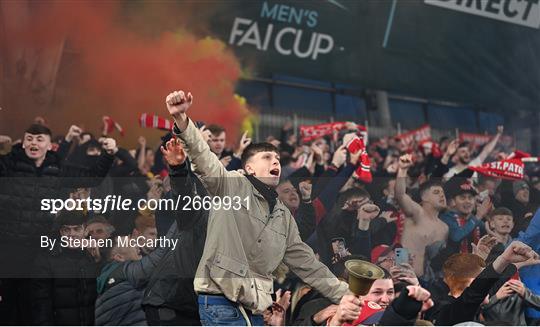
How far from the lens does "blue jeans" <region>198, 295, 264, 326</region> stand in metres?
5.54

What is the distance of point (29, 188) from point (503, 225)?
3.40 metres

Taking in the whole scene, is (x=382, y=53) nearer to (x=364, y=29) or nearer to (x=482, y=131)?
(x=364, y=29)

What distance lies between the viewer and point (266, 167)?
598 centimetres

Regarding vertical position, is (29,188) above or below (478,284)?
above

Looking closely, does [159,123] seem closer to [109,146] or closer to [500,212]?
[109,146]

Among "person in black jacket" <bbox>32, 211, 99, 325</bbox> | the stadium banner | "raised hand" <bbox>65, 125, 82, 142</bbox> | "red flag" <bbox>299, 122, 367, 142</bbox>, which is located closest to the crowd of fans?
"person in black jacket" <bbox>32, 211, 99, 325</bbox>

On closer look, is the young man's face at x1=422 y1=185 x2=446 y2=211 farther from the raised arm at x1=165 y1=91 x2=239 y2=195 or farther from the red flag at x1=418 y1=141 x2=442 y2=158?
the red flag at x1=418 y1=141 x2=442 y2=158

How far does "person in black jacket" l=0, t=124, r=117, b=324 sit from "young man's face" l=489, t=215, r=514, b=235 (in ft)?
9.44

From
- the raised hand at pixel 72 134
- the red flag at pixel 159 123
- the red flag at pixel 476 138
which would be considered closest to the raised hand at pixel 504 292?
the red flag at pixel 159 123

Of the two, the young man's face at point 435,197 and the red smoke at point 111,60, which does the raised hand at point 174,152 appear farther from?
the red smoke at point 111,60

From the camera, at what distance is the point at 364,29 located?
9.46m

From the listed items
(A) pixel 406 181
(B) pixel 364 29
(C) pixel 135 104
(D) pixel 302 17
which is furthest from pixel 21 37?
(A) pixel 406 181

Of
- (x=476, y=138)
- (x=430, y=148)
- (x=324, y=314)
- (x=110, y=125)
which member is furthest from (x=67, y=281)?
(x=476, y=138)

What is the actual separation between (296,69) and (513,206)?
372cm
